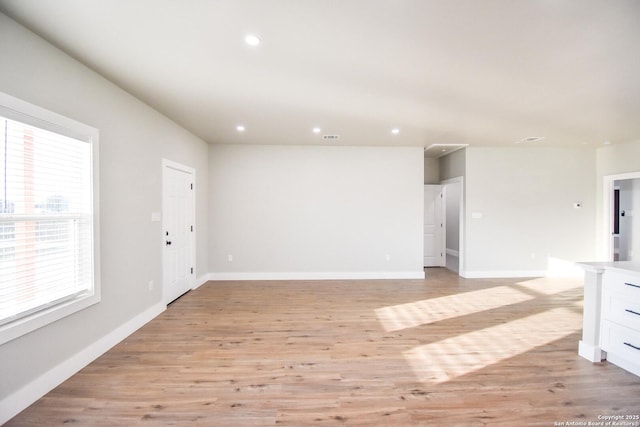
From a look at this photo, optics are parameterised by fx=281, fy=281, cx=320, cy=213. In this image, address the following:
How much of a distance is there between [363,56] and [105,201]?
2.78m

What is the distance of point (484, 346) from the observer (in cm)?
287

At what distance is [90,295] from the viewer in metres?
Answer: 2.54

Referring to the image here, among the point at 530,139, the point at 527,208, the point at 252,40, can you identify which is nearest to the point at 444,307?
the point at 527,208

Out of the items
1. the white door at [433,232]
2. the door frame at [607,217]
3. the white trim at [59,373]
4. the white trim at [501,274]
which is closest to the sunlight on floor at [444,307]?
the white trim at [501,274]

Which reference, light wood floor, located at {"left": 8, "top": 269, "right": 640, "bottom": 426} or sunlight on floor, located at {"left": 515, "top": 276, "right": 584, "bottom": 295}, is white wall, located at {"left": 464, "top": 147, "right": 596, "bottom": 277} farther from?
light wood floor, located at {"left": 8, "top": 269, "right": 640, "bottom": 426}

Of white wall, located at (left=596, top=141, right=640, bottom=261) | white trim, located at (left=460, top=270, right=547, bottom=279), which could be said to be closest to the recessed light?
white trim, located at (left=460, top=270, right=547, bottom=279)

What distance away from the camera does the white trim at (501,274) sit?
18.7 feet

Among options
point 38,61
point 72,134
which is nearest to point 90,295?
point 72,134

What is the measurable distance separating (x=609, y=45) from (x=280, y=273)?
5.17 metres

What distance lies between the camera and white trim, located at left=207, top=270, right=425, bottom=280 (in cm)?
556

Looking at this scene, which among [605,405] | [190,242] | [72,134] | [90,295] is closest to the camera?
[605,405]

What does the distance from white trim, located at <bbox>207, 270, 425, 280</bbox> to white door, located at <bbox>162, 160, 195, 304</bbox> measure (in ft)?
2.72

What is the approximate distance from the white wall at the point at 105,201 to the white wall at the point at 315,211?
1485 mm

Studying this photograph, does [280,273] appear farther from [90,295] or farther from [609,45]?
[609,45]
